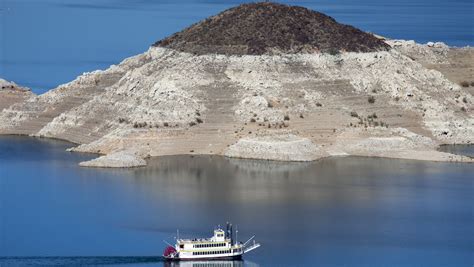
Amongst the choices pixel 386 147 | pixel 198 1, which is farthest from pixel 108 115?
pixel 198 1

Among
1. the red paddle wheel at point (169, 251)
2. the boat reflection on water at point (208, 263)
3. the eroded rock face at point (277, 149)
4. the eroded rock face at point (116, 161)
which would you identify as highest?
the eroded rock face at point (277, 149)

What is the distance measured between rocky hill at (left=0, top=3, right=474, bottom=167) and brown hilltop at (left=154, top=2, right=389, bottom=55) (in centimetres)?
10

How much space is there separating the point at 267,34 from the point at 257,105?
6.35 meters

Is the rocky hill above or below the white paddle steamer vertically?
above

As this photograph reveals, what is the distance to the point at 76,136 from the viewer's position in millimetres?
82938

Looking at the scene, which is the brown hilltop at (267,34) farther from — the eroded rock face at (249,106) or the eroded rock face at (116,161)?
the eroded rock face at (116,161)

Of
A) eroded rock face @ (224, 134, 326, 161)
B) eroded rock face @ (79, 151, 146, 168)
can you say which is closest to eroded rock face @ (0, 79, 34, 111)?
eroded rock face @ (79, 151, 146, 168)

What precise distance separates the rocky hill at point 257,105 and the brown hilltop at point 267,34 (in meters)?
0.10

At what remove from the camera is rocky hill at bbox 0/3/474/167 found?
78812mm

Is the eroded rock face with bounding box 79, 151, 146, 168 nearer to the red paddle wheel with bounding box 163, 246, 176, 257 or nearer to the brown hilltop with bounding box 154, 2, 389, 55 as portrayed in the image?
the brown hilltop with bounding box 154, 2, 389, 55

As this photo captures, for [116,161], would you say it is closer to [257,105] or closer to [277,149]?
[277,149]

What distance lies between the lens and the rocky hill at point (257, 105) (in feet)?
259

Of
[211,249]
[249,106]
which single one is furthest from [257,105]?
[211,249]

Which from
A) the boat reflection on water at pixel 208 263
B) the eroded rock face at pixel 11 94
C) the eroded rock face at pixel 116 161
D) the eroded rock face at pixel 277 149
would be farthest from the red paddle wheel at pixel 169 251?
the eroded rock face at pixel 11 94
